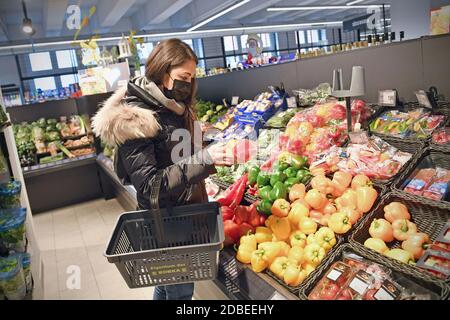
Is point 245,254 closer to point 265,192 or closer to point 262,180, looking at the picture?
point 265,192

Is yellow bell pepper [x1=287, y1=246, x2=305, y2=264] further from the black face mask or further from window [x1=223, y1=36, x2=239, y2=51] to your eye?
window [x1=223, y1=36, x2=239, y2=51]

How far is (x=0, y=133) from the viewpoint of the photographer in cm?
266

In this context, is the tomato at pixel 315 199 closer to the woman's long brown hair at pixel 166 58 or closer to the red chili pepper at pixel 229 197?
the red chili pepper at pixel 229 197

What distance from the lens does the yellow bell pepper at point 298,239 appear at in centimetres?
178

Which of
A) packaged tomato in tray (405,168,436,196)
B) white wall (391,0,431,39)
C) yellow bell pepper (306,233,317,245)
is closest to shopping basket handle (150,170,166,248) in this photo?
yellow bell pepper (306,233,317,245)

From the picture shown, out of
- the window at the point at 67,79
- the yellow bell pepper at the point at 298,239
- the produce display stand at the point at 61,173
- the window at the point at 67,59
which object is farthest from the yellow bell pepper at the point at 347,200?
the window at the point at 67,59

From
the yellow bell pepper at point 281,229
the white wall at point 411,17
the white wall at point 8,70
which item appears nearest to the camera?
the yellow bell pepper at point 281,229

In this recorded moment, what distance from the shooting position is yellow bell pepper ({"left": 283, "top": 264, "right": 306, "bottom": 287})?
1554 mm

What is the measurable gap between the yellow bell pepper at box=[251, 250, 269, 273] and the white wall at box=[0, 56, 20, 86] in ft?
51.4

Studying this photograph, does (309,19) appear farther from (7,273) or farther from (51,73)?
(7,273)

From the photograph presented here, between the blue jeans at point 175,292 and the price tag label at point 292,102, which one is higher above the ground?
the price tag label at point 292,102

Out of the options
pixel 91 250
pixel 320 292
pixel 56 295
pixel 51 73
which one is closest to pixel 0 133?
pixel 56 295

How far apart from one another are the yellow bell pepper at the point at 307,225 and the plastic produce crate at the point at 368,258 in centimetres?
22

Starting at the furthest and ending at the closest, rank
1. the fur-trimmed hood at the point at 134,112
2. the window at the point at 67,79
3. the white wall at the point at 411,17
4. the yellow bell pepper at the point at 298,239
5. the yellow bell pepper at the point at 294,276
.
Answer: the window at the point at 67,79 < the white wall at the point at 411,17 < the yellow bell pepper at the point at 298,239 < the yellow bell pepper at the point at 294,276 < the fur-trimmed hood at the point at 134,112
